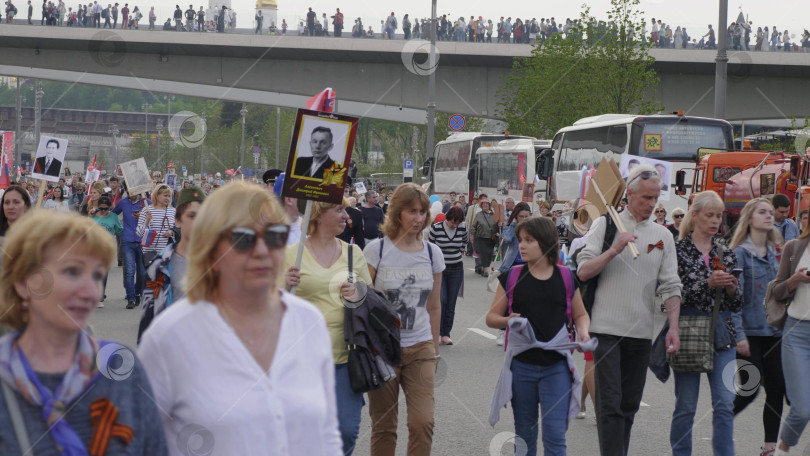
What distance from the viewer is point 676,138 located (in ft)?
82.7

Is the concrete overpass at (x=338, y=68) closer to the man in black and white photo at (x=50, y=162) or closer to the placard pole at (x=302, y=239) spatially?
the man in black and white photo at (x=50, y=162)

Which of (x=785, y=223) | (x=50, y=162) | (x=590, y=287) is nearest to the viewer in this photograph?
(x=590, y=287)

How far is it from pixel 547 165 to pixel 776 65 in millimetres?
13604

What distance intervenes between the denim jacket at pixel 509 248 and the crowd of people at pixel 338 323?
6811 millimetres

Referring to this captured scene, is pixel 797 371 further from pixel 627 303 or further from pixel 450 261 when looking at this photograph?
pixel 450 261

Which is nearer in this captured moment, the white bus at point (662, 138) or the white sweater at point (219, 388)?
the white sweater at point (219, 388)

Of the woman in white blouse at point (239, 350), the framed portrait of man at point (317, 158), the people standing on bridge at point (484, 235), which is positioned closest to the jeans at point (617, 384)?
the framed portrait of man at point (317, 158)

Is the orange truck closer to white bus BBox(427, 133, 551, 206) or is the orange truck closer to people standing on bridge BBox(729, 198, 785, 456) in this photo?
people standing on bridge BBox(729, 198, 785, 456)

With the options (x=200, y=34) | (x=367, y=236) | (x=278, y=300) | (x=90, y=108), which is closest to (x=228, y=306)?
(x=278, y=300)

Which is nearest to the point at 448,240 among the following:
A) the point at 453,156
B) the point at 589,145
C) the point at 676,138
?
the point at 676,138

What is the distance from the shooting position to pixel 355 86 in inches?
1710

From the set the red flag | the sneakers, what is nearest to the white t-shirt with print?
the red flag

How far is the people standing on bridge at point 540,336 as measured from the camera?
5691 mm

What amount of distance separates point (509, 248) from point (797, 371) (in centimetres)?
1011
